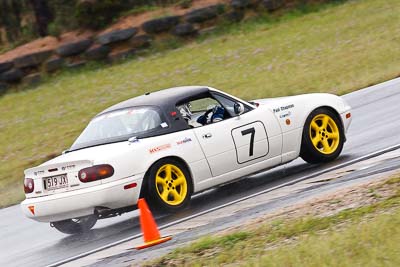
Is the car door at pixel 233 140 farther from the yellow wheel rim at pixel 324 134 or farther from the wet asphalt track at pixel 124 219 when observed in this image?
the yellow wheel rim at pixel 324 134

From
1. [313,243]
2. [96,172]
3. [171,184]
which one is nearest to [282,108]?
[171,184]

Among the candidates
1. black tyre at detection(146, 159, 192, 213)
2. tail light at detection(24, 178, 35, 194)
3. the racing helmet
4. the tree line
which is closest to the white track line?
black tyre at detection(146, 159, 192, 213)

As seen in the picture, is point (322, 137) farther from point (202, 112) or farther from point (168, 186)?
point (168, 186)

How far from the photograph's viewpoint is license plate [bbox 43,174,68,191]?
32.6ft

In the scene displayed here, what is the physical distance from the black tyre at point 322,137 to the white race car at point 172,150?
0.04 ft

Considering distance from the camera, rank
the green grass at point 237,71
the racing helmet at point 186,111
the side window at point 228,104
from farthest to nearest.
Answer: the green grass at point 237,71 < the side window at point 228,104 < the racing helmet at point 186,111

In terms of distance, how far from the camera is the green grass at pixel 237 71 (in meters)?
20.7

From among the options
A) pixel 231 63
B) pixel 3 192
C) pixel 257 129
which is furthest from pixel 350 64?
pixel 257 129

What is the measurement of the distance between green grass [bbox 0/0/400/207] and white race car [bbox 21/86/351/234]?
661cm

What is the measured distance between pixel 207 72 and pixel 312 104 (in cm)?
1365

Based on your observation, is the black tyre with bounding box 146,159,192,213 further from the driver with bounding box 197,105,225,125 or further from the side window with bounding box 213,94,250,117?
the side window with bounding box 213,94,250,117

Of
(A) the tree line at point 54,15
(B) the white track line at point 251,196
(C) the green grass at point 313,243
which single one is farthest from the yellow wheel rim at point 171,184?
(A) the tree line at point 54,15

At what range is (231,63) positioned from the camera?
2575cm

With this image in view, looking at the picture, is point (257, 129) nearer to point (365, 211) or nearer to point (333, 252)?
point (365, 211)
